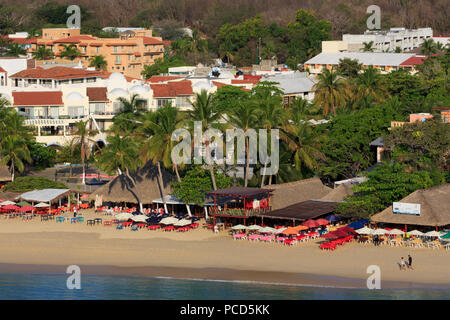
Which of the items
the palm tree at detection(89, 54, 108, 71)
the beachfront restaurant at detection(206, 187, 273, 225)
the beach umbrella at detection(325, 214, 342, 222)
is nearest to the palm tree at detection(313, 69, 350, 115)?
the beachfront restaurant at detection(206, 187, 273, 225)

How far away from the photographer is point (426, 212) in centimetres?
5053

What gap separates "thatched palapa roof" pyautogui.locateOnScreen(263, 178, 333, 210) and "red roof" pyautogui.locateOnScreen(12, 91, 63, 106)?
29.9 metres

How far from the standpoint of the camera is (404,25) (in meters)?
182

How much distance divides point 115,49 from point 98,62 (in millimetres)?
5802

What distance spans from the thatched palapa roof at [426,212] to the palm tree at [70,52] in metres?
86.7

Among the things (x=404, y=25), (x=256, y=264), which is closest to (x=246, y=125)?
(x=256, y=264)

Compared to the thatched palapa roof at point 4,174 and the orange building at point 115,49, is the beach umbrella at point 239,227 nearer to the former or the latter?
the thatched palapa roof at point 4,174

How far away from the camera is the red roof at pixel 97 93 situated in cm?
8338

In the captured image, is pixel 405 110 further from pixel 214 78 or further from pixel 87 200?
pixel 214 78

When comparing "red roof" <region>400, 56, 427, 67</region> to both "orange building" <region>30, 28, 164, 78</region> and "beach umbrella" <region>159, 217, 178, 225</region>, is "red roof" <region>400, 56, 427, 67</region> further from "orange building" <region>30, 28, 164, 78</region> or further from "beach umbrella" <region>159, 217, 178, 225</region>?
"beach umbrella" <region>159, 217, 178, 225</region>

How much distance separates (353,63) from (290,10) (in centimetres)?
8885

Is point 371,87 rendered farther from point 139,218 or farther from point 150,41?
point 150,41

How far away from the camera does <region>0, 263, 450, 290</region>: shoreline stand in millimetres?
44156

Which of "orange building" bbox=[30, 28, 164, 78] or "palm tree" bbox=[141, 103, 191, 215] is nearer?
"palm tree" bbox=[141, 103, 191, 215]
